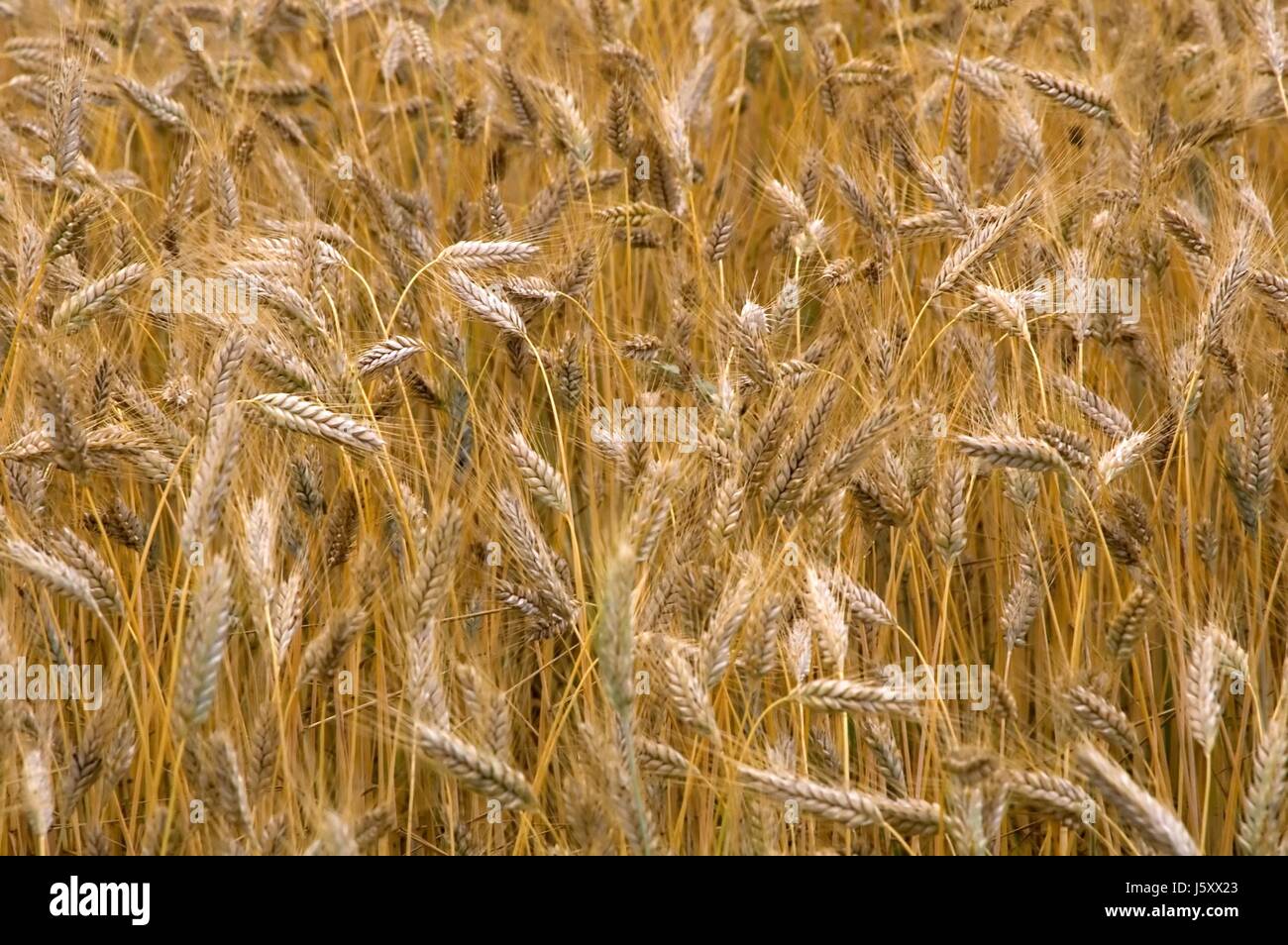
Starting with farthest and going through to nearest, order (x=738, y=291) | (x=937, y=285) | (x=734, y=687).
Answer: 1. (x=738, y=291)
2. (x=937, y=285)
3. (x=734, y=687)

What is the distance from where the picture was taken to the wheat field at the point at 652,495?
1.80 meters

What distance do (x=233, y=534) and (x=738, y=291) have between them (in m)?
1.44

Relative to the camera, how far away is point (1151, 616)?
199cm

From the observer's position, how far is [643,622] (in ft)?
6.40

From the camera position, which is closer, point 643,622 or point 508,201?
point 643,622

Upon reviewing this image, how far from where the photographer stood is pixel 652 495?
1.89 metres

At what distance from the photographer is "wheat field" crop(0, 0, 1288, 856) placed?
5.92 feet

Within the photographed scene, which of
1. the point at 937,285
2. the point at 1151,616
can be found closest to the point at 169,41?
the point at 937,285

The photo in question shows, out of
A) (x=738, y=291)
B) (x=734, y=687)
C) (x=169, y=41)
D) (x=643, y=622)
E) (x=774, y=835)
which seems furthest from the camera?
(x=169, y=41)
